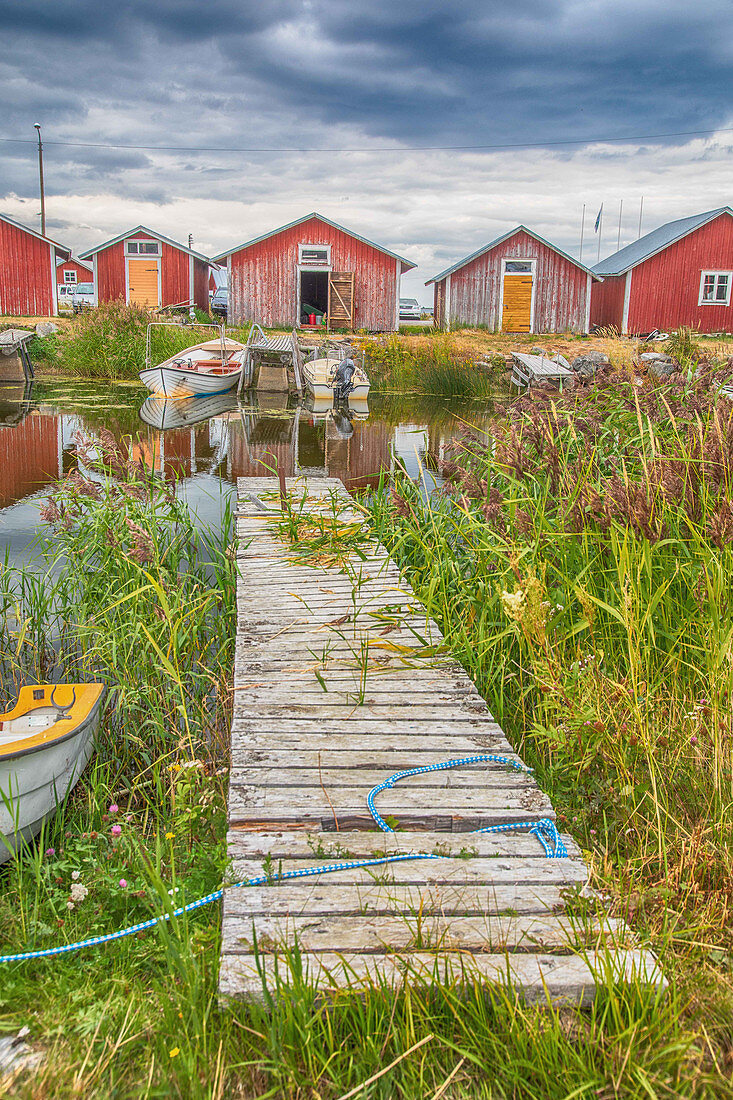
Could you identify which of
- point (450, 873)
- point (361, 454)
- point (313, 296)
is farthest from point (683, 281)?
point (450, 873)

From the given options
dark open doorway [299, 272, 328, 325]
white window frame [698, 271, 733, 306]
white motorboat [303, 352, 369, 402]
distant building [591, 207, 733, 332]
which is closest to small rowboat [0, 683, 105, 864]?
white motorboat [303, 352, 369, 402]

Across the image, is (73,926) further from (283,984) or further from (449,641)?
(449,641)

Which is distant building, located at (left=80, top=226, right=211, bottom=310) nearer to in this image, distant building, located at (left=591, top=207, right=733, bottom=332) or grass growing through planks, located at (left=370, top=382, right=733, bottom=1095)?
distant building, located at (left=591, top=207, right=733, bottom=332)

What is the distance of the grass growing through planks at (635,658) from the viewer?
240cm

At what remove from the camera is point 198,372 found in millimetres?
19078

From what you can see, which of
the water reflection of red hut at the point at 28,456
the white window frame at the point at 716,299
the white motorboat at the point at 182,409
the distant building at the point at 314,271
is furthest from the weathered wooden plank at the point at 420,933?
the white window frame at the point at 716,299

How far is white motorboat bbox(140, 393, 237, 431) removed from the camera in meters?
16.6

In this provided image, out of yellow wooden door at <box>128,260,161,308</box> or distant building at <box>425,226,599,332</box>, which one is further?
yellow wooden door at <box>128,260,161,308</box>

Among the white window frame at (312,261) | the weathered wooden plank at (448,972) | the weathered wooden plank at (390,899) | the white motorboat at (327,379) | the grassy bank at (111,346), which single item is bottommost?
the weathered wooden plank at (448,972)

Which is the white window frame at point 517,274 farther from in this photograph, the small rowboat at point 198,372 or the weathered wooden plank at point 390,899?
the weathered wooden plank at point 390,899

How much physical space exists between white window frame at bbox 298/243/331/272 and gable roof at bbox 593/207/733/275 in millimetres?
10691

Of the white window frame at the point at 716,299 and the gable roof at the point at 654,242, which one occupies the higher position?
the gable roof at the point at 654,242

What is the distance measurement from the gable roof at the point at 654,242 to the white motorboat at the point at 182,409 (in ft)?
59.2

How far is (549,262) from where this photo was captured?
31.3 m
